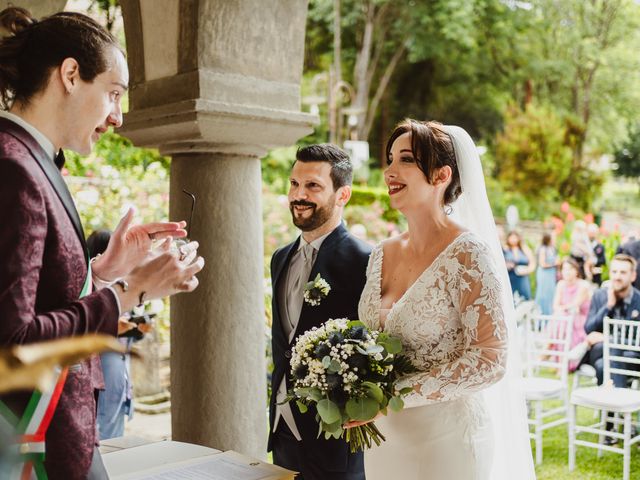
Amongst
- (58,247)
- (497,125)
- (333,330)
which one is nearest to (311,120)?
(333,330)

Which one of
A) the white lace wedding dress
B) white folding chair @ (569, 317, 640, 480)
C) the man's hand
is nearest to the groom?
the white lace wedding dress

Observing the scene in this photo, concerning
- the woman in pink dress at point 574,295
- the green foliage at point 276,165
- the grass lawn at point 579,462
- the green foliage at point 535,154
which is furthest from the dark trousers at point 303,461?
the green foliage at point 535,154

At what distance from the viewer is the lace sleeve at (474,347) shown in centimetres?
206

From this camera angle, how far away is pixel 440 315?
2180 mm

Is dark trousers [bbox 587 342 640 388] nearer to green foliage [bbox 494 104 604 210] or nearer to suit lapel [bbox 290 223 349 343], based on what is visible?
suit lapel [bbox 290 223 349 343]

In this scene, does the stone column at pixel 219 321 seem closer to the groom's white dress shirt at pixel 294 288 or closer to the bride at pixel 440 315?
the groom's white dress shirt at pixel 294 288

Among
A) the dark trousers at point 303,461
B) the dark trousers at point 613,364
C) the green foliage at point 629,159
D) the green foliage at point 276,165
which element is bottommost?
the dark trousers at point 613,364

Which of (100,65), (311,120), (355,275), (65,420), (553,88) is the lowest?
(65,420)

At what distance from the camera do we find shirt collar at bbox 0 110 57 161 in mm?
1301

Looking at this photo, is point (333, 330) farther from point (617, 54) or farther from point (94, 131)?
point (617, 54)

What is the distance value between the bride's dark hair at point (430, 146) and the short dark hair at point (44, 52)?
1252 millimetres

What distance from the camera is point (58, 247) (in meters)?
1.26

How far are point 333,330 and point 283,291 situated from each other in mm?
691

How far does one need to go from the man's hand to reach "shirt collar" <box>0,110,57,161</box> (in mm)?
244
